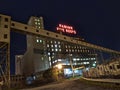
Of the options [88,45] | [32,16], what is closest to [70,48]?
[32,16]

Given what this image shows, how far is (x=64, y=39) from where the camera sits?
31953 millimetres

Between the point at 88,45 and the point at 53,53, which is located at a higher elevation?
the point at 53,53

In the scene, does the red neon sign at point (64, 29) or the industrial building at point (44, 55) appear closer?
the red neon sign at point (64, 29)

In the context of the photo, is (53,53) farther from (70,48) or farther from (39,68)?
(39,68)

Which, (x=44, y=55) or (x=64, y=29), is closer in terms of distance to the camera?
(x=64, y=29)

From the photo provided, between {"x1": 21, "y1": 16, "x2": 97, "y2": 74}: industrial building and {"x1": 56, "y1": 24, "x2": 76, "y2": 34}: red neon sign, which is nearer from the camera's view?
{"x1": 56, "y1": 24, "x2": 76, "y2": 34}: red neon sign

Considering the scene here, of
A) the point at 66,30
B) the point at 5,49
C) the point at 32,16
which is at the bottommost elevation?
the point at 5,49

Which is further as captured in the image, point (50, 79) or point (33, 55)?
point (33, 55)

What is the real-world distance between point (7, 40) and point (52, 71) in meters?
30.4

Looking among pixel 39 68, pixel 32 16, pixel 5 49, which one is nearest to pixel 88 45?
pixel 5 49

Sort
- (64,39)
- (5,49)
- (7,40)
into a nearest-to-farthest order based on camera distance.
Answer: (7,40), (5,49), (64,39)

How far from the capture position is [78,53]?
12712cm

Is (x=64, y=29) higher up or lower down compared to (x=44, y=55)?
higher up

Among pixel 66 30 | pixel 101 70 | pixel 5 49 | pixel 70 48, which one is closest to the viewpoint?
pixel 101 70
